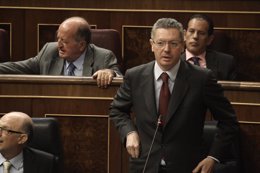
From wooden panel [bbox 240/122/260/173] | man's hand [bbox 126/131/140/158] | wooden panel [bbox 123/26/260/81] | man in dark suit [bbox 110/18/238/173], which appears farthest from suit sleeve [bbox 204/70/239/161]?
wooden panel [bbox 123/26/260/81]

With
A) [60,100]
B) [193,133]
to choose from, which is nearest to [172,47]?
[193,133]

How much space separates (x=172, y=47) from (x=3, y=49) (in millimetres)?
1547

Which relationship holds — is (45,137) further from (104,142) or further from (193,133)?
(193,133)

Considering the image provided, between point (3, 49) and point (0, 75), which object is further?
Answer: point (3, 49)

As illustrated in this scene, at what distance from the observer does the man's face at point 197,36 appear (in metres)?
3.29

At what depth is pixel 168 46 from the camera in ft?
6.90

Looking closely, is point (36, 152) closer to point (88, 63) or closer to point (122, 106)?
point (122, 106)

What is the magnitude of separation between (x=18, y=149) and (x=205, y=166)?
642 mm

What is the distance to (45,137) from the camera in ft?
7.97

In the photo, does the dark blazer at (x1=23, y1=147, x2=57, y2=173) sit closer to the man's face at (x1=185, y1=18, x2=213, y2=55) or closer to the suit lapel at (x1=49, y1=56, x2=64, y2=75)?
the suit lapel at (x1=49, y1=56, x2=64, y2=75)

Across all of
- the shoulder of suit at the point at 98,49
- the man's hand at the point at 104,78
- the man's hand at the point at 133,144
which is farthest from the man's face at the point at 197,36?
the man's hand at the point at 133,144

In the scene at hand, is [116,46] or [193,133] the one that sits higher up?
[116,46]

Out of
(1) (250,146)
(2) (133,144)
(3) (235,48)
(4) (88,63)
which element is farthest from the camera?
(3) (235,48)

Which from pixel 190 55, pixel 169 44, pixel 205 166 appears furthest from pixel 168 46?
pixel 190 55
